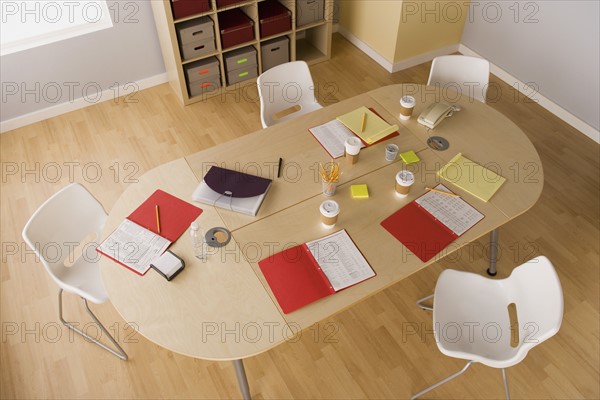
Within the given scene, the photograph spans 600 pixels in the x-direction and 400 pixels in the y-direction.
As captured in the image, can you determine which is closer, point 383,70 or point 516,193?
point 516,193

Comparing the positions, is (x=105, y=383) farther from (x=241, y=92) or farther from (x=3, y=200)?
(x=241, y=92)

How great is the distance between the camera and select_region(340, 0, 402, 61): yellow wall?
4.30m

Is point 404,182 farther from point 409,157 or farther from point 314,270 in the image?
point 314,270

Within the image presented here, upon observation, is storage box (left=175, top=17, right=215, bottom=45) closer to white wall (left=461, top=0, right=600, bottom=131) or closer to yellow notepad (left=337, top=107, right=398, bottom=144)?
yellow notepad (left=337, top=107, right=398, bottom=144)

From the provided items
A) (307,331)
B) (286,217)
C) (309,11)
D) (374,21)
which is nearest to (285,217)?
(286,217)

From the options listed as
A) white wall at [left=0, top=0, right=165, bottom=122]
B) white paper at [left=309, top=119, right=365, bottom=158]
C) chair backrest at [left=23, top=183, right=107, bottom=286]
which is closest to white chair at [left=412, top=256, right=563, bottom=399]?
white paper at [left=309, top=119, right=365, bottom=158]

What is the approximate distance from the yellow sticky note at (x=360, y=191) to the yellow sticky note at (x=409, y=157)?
1.00ft

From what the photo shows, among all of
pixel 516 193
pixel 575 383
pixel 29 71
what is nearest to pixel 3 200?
pixel 29 71

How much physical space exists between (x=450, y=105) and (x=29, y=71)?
3245 mm

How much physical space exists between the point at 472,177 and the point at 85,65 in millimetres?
3274

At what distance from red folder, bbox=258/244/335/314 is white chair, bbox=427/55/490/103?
1731 mm

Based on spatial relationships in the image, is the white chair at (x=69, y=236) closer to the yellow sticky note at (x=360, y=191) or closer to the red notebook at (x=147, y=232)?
the red notebook at (x=147, y=232)

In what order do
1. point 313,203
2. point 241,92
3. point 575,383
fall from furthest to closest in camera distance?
point 241,92 → point 575,383 → point 313,203

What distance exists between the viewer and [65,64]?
12.9 ft
